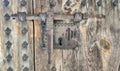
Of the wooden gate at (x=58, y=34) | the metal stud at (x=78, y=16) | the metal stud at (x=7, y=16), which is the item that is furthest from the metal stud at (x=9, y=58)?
the metal stud at (x=78, y=16)

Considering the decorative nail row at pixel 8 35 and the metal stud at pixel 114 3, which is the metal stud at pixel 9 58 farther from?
the metal stud at pixel 114 3

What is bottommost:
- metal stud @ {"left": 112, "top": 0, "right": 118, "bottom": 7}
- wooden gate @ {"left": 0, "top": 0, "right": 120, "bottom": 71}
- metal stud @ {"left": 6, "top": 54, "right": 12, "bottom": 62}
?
metal stud @ {"left": 6, "top": 54, "right": 12, "bottom": 62}

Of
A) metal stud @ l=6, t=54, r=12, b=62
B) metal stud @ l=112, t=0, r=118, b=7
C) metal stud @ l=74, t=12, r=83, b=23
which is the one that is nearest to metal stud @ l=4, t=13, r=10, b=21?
metal stud @ l=6, t=54, r=12, b=62

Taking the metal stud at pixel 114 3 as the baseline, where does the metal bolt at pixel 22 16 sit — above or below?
A: below

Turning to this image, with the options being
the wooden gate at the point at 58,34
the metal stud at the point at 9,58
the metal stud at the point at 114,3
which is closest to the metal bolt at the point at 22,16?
the wooden gate at the point at 58,34

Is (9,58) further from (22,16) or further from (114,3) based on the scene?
(114,3)

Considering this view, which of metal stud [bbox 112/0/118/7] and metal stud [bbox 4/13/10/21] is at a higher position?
metal stud [bbox 112/0/118/7]

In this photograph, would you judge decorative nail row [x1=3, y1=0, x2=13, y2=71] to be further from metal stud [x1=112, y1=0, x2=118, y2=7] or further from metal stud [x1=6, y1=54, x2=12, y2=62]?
metal stud [x1=112, y1=0, x2=118, y2=7]

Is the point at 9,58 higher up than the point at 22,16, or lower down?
lower down

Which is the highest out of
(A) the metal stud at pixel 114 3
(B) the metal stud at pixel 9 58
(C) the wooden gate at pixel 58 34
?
(A) the metal stud at pixel 114 3

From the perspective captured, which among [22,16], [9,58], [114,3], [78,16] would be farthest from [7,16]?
[114,3]
